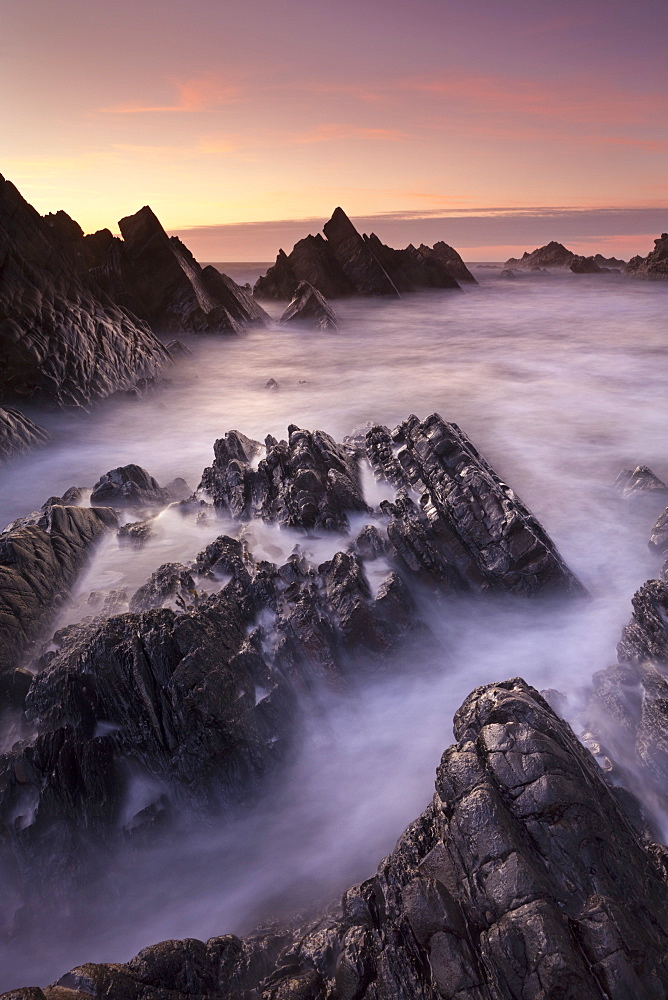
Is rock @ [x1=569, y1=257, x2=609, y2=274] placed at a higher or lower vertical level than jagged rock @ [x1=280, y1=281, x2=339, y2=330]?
higher

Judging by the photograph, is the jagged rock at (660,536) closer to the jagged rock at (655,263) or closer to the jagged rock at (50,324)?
the jagged rock at (50,324)

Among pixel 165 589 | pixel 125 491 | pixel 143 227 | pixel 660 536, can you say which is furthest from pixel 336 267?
pixel 165 589

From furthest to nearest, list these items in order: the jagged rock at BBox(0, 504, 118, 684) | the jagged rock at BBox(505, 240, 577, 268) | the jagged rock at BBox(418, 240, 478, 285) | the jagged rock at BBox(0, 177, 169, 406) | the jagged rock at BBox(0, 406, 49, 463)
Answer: the jagged rock at BBox(505, 240, 577, 268) → the jagged rock at BBox(418, 240, 478, 285) → the jagged rock at BBox(0, 177, 169, 406) → the jagged rock at BBox(0, 406, 49, 463) → the jagged rock at BBox(0, 504, 118, 684)

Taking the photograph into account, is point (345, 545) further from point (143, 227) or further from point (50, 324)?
point (143, 227)

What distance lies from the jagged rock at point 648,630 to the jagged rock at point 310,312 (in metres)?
40.5

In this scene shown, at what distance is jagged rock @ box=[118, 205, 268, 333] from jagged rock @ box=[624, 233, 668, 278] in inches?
2464

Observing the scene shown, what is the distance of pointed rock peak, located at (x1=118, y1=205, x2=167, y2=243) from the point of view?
4209 cm

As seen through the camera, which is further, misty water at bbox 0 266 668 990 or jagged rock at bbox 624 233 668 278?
jagged rock at bbox 624 233 668 278

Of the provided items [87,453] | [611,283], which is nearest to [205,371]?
[87,453]

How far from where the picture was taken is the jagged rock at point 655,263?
75812mm

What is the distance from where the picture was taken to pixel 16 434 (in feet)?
71.1

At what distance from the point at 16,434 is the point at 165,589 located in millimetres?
14310

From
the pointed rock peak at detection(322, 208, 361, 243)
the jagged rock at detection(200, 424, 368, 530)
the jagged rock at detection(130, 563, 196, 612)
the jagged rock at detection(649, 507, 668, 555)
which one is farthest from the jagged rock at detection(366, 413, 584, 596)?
the pointed rock peak at detection(322, 208, 361, 243)

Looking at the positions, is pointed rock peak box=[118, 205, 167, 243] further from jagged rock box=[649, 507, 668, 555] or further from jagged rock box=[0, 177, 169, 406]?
jagged rock box=[649, 507, 668, 555]
